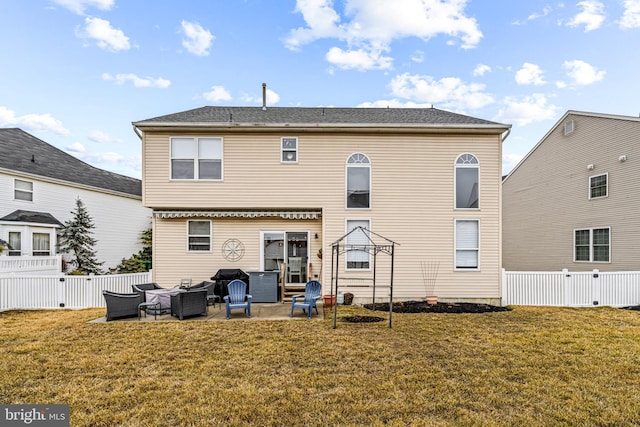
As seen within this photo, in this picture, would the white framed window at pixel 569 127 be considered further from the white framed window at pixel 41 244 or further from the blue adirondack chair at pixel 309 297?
the white framed window at pixel 41 244

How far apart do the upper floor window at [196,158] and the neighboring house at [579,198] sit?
15.9 m

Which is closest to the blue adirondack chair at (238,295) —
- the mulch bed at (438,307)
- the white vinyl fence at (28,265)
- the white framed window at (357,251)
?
the white framed window at (357,251)

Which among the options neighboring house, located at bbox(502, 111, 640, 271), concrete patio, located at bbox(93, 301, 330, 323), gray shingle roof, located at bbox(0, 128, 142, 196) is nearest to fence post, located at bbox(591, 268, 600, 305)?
neighboring house, located at bbox(502, 111, 640, 271)

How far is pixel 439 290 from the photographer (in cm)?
1127

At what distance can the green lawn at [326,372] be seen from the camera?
4055mm

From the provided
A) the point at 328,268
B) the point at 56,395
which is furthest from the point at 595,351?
the point at 56,395

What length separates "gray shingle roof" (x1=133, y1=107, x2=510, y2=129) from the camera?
1116cm

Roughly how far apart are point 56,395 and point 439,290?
10.4 metres

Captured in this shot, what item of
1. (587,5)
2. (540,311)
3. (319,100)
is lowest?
(540,311)

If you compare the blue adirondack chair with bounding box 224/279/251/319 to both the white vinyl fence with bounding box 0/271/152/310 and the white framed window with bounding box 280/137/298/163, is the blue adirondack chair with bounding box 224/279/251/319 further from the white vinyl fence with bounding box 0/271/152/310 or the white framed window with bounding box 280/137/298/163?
the white framed window with bounding box 280/137/298/163

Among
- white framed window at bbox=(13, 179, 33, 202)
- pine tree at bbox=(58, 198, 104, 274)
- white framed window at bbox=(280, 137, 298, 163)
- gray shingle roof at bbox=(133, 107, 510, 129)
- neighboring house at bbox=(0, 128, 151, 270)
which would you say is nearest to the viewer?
gray shingle roof at bbox=(133, 107, 510, 129)

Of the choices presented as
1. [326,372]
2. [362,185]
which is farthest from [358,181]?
[326,372]

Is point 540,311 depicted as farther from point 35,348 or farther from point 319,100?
point 35,348

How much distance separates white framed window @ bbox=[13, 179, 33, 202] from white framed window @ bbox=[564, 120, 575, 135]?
26053mm
